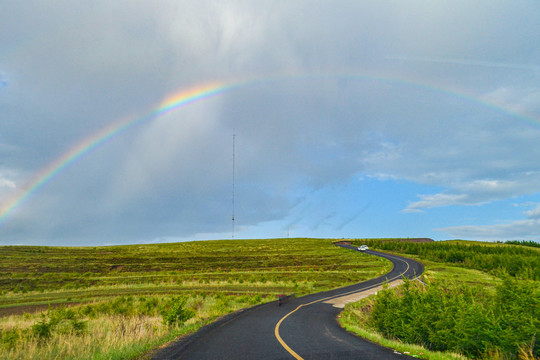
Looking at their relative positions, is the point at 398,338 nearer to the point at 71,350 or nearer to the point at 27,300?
the point at 71,350

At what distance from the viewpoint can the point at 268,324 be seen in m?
18.7

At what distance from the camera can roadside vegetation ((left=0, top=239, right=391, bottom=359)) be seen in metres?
15.2

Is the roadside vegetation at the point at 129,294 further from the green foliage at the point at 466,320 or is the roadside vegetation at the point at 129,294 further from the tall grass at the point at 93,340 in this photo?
the green foliage at the point at 466,320

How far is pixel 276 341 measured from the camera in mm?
13516

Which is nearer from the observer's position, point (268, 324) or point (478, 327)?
point (478, 327)

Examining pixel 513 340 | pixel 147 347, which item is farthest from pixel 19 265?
pixel 513 340

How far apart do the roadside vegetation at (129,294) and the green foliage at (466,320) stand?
35.7ft

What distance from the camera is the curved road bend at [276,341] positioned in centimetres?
1105

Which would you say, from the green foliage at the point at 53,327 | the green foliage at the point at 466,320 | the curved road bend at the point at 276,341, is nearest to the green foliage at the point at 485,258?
the green foliage at the point at 466,320

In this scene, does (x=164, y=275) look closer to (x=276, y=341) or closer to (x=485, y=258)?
(x=276, y=341)

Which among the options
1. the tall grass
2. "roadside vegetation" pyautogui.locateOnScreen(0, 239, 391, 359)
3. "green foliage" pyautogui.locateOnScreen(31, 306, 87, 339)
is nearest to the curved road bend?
the tall grass

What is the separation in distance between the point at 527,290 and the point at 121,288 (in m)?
49.0

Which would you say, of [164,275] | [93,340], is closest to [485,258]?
[164,275]

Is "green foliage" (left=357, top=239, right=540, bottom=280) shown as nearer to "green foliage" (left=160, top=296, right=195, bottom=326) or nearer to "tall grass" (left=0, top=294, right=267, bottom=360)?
"green foliage" (left=160, top=296, right=195, bottom=326)
